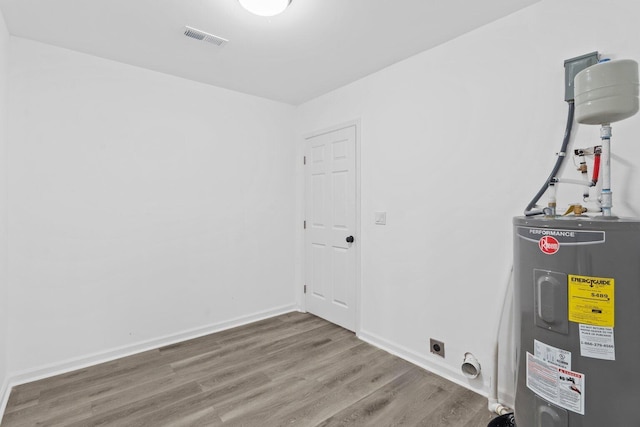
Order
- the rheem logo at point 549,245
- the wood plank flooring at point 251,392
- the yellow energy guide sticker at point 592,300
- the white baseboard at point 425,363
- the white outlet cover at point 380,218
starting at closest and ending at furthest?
the yellow energy guide sticker at point 592,300 → the rheem logo at point 549,245 → the wood plank flooring at point 251,392 → the white baseboard at point 425,363 → the white outlet cover at point 380,218

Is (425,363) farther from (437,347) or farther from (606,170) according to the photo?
(606,170)

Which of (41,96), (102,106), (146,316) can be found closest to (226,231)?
(146,316)

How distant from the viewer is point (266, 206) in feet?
12.2

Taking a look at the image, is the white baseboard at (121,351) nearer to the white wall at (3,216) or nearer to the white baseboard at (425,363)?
the white wall at (3,216)

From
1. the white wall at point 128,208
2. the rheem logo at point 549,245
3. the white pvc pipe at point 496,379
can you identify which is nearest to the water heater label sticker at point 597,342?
Result: the rheem logo at point 549,245

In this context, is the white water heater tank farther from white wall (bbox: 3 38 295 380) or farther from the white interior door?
white wall (bbox: 3 38 295 380)

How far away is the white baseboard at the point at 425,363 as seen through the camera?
2.22 meters

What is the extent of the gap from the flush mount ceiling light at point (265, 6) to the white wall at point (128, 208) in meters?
1.51

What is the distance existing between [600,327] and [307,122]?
3.19 m

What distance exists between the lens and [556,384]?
4.55ft

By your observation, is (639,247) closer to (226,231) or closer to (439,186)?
(439,186)

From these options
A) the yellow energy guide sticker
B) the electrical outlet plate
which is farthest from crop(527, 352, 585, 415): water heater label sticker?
the electrical outlet plate

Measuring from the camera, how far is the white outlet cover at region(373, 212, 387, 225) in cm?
290

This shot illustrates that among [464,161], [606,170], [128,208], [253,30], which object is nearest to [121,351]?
[128,208]
